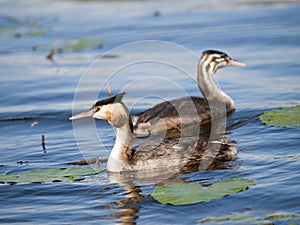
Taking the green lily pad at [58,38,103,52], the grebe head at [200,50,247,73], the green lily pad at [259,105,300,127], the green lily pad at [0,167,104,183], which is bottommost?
the green lily pad at [0,167,104,183]

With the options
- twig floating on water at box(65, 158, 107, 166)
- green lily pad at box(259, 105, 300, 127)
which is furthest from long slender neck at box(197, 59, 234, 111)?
twig floating on water at box(65, 158, 107, 166)

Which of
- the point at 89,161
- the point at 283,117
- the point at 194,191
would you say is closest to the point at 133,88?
the point at 283,117

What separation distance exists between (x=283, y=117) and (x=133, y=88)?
13.2ft

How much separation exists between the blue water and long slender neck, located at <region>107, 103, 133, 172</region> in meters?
0.22

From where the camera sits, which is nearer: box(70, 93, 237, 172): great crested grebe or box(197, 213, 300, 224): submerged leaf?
box(197, 213, 300, 224): submerged leaf

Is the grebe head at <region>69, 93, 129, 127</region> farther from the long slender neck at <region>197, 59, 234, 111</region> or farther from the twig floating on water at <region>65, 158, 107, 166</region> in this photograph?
the long slender neck at <region>197, 59, 234, 111</region>

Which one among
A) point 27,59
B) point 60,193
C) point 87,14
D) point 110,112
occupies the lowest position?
point 60,193

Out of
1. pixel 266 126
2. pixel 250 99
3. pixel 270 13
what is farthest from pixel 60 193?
pixel 270 13

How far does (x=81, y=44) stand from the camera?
17.5 m

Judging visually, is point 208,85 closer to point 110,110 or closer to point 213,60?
point 213,60

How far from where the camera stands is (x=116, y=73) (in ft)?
49.4

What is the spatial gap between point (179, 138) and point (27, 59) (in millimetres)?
8422

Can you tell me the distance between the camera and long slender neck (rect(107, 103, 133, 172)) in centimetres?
897

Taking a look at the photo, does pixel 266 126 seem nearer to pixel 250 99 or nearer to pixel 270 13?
pixel 250 99
